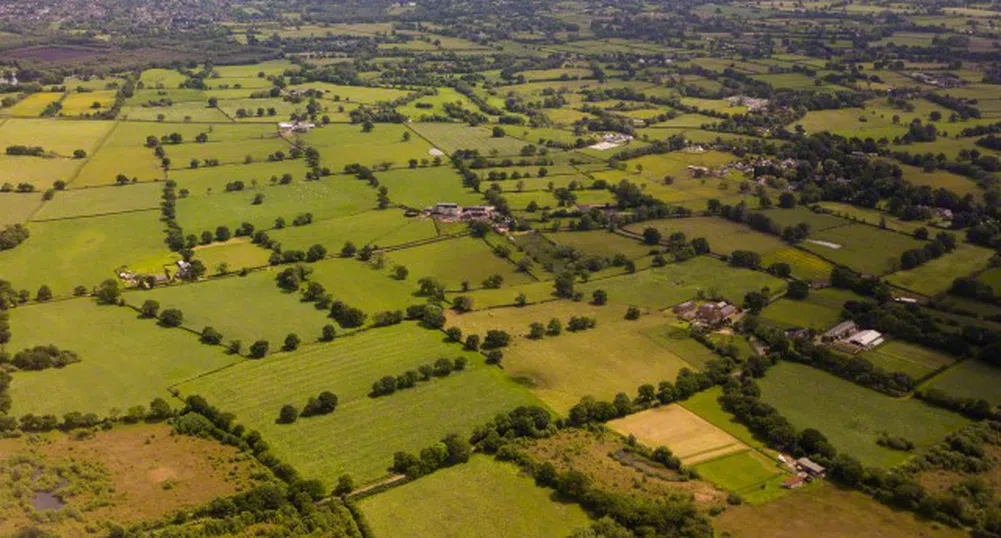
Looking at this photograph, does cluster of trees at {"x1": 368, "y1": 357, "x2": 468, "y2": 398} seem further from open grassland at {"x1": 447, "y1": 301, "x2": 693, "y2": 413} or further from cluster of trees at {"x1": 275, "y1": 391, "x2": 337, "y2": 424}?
open grassland at {"x1": 447, "y1": 301, "x2": 693, "y2": 413}

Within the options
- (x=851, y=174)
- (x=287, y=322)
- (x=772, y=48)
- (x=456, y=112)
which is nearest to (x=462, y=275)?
(x=287, y=322)

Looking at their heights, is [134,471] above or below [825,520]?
below

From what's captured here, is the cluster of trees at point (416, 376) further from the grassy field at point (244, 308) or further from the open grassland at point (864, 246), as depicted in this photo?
the open grassland at point (864, 246)

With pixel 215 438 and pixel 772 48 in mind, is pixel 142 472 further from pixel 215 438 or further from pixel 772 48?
pixel 772 48

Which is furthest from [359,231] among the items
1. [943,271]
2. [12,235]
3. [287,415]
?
[943,271]

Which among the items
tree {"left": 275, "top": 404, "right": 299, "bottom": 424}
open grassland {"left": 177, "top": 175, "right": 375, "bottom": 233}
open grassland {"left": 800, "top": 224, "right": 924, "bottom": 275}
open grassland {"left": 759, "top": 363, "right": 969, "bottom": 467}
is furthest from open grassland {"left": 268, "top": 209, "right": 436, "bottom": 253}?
open grassland {"left": 759, "top": 363, "right": 969, "bottom": 467}

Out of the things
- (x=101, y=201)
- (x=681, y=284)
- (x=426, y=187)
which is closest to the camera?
(x=681, y=284)

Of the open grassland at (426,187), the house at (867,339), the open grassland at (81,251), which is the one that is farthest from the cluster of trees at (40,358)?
the house at (867,339)

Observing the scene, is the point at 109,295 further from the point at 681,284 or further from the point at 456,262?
the point at 681,284
